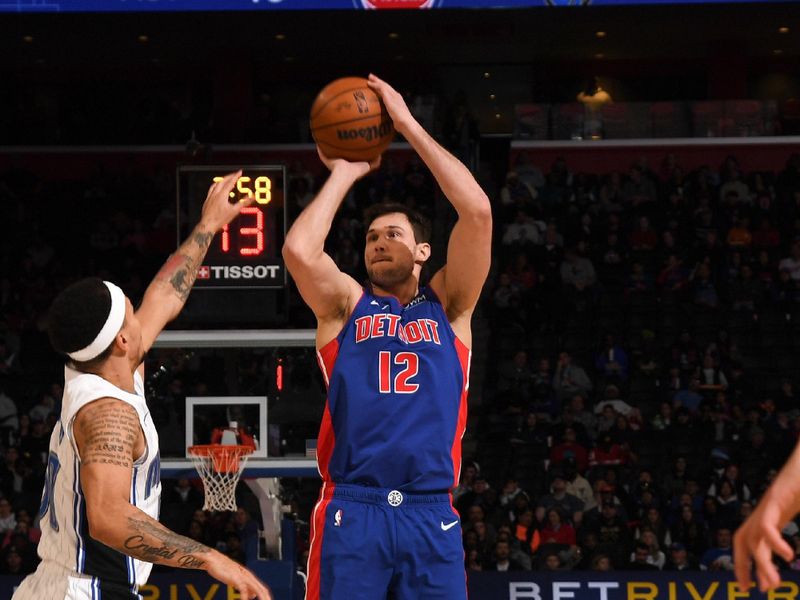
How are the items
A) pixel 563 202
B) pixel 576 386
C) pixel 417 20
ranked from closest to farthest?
pixel 576 386 < pixel 563 202 < pixel 417 20

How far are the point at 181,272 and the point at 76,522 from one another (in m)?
1.23

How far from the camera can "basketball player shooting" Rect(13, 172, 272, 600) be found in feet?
12.5

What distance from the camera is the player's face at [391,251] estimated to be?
17.4 ft

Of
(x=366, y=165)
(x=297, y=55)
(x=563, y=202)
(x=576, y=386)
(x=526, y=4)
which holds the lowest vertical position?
(x=576, y=386)

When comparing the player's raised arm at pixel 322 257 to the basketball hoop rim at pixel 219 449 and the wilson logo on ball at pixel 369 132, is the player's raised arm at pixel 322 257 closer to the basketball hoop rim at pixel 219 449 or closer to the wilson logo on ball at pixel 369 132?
the wilson logo on ball at pixel 369 132

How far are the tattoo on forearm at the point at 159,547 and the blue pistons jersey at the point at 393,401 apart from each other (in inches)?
49.1

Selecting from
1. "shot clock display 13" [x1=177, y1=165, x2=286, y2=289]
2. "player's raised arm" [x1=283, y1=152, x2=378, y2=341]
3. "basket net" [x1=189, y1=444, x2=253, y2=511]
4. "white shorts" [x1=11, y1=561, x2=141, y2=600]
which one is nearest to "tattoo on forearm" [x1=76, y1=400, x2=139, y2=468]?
"white shorts" [x1=11, y1=561, x2=141, y2=600]

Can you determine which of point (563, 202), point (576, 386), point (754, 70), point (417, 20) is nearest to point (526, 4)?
point (576, 386)

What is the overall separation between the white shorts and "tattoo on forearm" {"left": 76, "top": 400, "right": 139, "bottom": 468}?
0.37m

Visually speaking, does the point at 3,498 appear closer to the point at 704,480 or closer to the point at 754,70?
the point at 704,480

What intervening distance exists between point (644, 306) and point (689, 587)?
20.4 ft

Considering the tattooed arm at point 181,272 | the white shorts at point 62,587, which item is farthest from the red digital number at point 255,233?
the white shorts at point 62,587

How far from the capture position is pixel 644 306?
17078mm

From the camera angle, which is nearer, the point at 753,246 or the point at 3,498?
the point at 3,498
